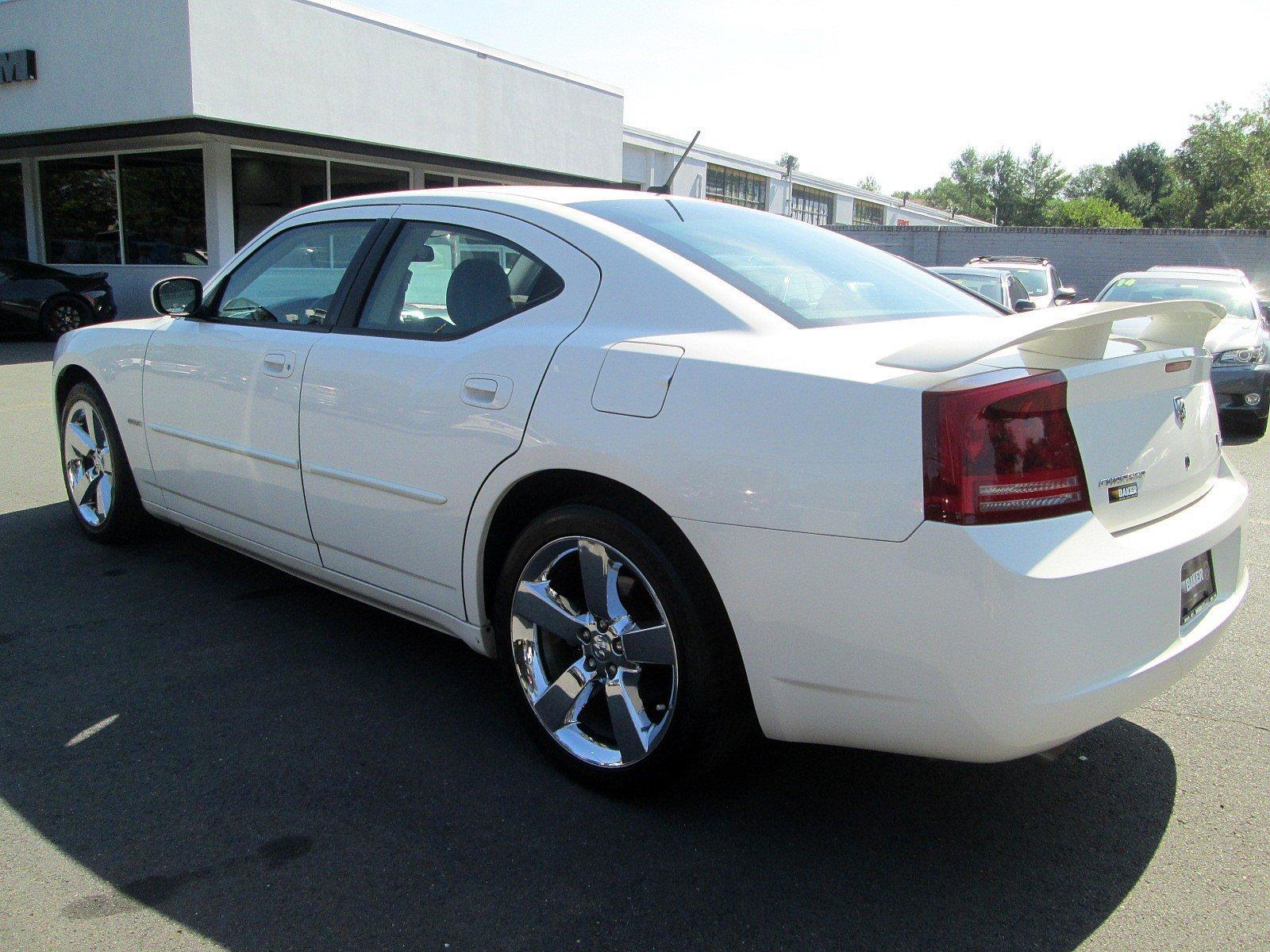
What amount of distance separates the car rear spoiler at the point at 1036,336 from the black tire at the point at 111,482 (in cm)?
385

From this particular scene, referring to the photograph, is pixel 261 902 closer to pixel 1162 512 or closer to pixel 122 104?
pixel 1162 512

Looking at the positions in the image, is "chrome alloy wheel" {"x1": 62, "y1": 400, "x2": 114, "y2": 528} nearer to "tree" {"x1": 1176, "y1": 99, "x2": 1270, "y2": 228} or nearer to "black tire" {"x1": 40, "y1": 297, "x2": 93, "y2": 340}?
"black tire" {"x1": 40, "y1": 297, "x2": 93, "y2": 340}

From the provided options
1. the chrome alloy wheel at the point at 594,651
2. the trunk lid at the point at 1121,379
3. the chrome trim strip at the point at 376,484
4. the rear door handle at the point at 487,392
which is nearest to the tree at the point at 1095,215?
the trunk lid at the point at 1121,379

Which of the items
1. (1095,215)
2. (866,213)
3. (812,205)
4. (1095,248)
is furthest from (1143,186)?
(1095,248)

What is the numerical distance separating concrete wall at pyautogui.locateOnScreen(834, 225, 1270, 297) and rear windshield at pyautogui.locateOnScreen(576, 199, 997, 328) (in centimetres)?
2654

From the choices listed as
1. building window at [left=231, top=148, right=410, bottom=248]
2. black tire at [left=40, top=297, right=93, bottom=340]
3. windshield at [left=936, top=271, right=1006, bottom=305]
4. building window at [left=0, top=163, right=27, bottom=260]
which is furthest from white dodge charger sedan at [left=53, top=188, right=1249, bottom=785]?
building window at [left=0, top=163, right=27, bottom=260]

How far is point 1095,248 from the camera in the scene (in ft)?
92.2

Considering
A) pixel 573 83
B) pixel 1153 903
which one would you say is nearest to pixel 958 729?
pixel 1153 903

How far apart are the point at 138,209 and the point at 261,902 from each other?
61.6ft

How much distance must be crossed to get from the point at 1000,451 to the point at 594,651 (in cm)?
122

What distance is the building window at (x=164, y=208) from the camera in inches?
691

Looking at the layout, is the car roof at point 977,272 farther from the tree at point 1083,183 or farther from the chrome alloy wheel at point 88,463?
the tree at point 1083,183

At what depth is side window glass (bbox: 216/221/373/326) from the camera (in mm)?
3645

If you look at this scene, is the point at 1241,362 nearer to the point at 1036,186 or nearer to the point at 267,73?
the point at 267,73
